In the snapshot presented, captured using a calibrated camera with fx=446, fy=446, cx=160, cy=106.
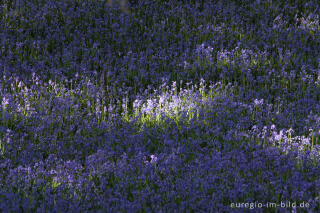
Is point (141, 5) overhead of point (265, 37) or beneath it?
overhead

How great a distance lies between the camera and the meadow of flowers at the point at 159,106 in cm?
468

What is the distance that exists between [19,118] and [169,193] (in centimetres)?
271

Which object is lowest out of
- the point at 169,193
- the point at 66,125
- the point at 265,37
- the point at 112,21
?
the point at 169,193

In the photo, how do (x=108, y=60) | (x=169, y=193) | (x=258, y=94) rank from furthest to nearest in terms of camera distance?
(x=108, y=60), (x=258, y=94), (x=169, y=193)

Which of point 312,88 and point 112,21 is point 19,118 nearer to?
point 112,21

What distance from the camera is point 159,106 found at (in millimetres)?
6465

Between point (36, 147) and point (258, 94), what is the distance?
339cm

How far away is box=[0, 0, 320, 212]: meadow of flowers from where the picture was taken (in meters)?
4.68

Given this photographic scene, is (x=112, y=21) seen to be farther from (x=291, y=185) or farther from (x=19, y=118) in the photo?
(x=291, y=185)

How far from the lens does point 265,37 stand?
862 cm

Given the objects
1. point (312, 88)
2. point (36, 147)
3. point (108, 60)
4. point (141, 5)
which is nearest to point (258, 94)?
point (312, 88)

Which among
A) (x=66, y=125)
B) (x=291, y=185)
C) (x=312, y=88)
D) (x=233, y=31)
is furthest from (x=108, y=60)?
(x=291, y=185)

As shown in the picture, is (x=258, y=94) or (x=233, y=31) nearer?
(x=258, y=94)

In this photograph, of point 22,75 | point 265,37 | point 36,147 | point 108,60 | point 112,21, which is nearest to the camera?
point 36,147
